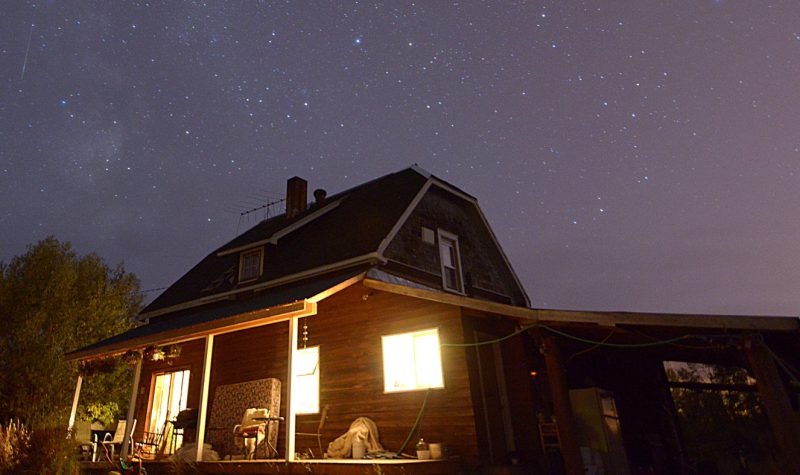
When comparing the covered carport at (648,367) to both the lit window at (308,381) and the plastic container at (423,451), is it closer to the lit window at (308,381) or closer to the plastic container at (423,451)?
the plastic container at (423,451)

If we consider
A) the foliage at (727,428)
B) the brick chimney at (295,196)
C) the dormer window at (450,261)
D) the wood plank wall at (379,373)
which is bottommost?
the foliage at (727,428)

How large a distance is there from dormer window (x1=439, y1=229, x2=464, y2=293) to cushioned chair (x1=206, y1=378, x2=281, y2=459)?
5.73 m

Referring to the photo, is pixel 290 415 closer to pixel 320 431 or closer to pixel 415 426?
pixel 320 431

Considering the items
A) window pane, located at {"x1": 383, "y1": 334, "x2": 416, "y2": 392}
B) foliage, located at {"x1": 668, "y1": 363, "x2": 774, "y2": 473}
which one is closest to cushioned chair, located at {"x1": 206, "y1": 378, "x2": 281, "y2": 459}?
window pane, located at {"x1": 383, "y1": 334, "x2": 416, "y2": 392}

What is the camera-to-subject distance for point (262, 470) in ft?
27.1

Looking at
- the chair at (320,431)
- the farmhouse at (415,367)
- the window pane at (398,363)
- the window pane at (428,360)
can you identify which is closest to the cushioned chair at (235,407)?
the farmhouse at (415,367)

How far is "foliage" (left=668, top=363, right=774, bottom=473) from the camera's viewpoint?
981 cm

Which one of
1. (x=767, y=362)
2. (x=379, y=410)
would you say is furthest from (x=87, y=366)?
(x=767, y=362)

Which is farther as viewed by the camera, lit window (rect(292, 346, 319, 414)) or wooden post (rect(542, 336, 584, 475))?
lit window (rect(292, 346, 319, 414))

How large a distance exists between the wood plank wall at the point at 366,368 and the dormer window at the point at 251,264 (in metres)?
3.21

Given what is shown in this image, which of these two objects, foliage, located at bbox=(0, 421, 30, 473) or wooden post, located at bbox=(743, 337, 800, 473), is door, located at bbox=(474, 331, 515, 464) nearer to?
wooden post, located at bbox=(743, 337, 800, 473)

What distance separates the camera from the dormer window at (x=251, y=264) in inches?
592

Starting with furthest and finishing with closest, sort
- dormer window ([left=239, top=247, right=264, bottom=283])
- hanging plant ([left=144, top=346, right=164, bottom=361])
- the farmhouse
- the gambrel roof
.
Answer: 1. dormer window ([left=239, top=247, right=264, bottom=283])
2. the gambrel roof
3. hanging plant ([left=144, top=346, right=164, bottom=361])
4. the farmhouse

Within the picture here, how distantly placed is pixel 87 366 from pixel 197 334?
4954mm
